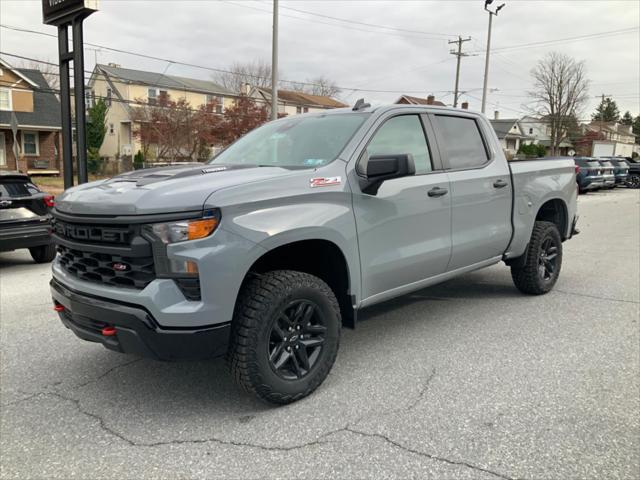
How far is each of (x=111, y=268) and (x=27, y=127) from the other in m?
34.3

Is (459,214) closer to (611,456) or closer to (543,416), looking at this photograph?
(543,416)

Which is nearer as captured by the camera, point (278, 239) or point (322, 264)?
point (278, 239)

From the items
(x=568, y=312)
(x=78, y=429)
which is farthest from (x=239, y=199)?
(x=568, y=312)

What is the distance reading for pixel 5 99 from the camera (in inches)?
1309

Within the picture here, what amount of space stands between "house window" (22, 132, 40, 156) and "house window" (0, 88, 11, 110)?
189 centimetres

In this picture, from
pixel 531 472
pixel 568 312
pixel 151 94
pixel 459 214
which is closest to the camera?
pixel 531 472

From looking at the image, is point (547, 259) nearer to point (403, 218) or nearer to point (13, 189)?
point (403, 218)

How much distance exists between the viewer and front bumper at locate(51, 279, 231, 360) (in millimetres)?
2859

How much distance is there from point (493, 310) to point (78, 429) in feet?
12.8

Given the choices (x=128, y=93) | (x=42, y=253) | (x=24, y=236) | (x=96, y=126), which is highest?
(x=128, y=93)

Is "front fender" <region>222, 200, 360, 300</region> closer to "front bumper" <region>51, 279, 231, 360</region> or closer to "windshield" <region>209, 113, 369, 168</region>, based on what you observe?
"windshield" <region>209, 113, 369, 168</region>

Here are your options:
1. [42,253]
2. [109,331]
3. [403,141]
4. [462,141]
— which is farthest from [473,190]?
[42,253]

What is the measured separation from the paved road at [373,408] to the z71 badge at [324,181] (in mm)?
1351

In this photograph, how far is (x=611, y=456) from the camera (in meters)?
2.77
